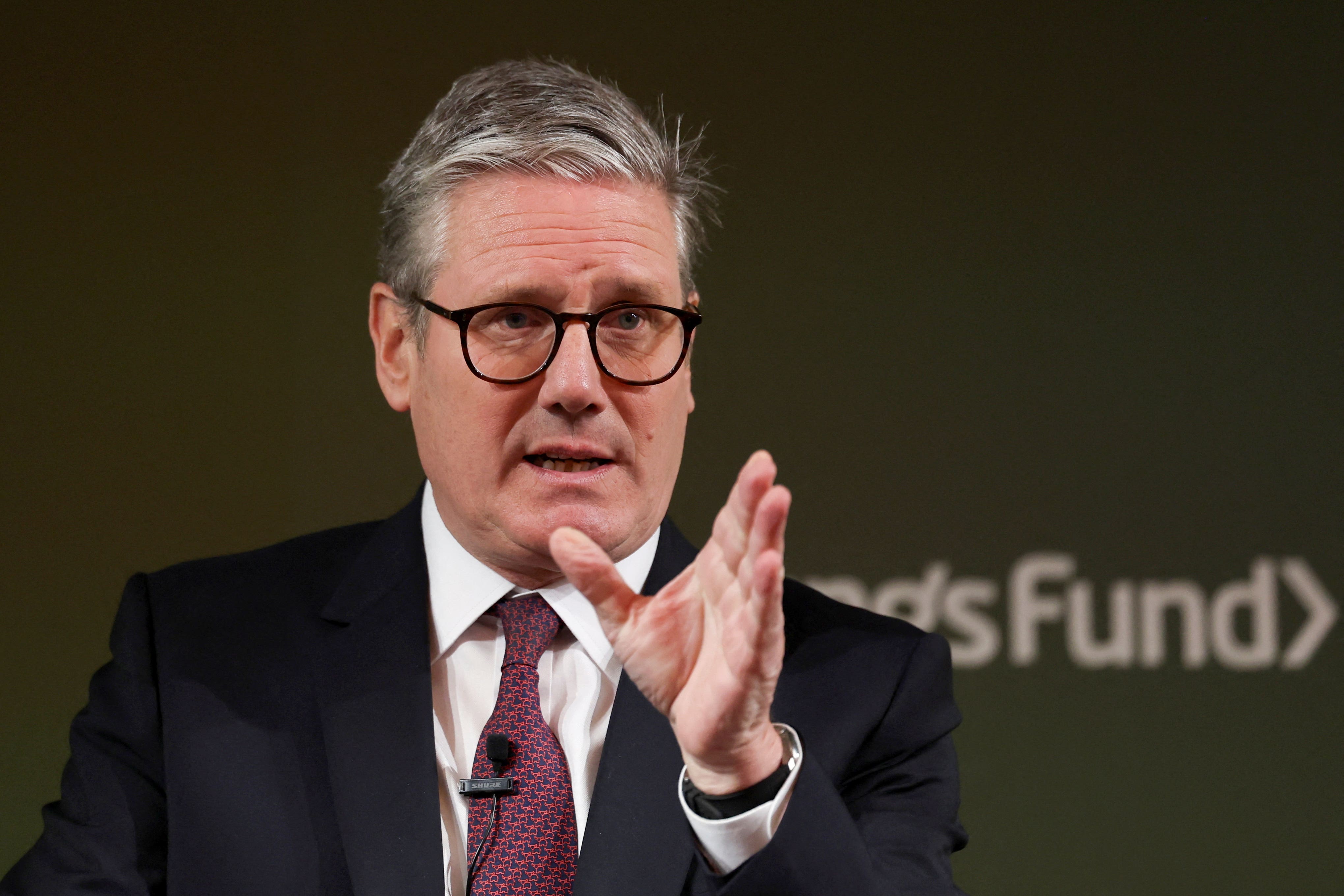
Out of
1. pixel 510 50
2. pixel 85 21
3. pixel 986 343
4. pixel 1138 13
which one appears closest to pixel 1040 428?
pixel 986 343

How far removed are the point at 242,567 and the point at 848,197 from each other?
1692mm

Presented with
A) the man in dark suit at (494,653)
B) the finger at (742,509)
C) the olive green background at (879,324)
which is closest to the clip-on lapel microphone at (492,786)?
the man in dark suit at (494,653)

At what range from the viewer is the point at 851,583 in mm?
2873

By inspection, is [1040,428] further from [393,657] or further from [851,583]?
[393,657]

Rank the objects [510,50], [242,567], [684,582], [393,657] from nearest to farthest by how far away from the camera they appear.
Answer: [684,582]
[393,657]
[242,567]
[510,50]

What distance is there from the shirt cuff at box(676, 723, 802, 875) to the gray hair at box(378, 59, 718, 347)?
0.75m

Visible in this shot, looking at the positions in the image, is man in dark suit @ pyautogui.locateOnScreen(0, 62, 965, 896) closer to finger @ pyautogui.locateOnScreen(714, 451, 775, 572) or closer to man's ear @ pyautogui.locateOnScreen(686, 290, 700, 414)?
man's ear @ pyautogui.locateOnScreen(686, 290, 700, 414)

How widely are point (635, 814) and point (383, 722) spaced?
33cm

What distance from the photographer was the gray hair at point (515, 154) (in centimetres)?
167

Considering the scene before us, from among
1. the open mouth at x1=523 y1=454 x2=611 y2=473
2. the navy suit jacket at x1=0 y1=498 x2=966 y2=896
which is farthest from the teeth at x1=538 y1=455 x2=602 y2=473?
the navy suit jacket at x1=0 y1=498 x2=966 y2=896

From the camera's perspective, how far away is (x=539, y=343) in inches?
63.4

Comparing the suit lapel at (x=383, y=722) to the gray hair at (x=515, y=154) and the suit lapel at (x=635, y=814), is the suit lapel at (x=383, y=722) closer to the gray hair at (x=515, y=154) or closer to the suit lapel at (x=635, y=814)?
the suit lapel at (x=635, y=814)

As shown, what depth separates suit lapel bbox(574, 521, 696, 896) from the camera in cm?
148

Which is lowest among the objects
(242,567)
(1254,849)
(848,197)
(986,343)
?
(1254,849)
